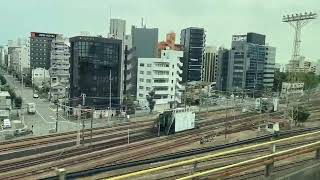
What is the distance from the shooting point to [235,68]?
76.6 metres

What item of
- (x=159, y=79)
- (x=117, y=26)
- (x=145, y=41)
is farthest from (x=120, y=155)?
(x=117, y=26)

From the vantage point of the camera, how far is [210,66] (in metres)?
85.2

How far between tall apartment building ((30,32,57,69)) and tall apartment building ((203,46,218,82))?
3583cm

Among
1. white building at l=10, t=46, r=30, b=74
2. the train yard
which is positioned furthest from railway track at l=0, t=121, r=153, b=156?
white building at l=10, t=46, r=30, b=74

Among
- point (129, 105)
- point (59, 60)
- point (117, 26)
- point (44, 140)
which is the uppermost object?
point (117, 26)

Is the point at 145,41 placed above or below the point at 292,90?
above

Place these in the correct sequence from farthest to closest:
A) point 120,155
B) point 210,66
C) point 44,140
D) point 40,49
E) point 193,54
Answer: point 40,49
point 210,66
point 193,54
point 44,140
point 120,155

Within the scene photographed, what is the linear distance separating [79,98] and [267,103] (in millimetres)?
20430

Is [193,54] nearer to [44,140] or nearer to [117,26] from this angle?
[117,26]

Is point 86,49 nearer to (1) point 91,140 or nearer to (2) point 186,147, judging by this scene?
(1) point 91,140

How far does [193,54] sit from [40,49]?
38.9 m

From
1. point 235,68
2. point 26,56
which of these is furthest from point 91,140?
point 26,56

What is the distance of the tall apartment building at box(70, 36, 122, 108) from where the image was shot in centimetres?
4128

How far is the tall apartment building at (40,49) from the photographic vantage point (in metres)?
91.8
